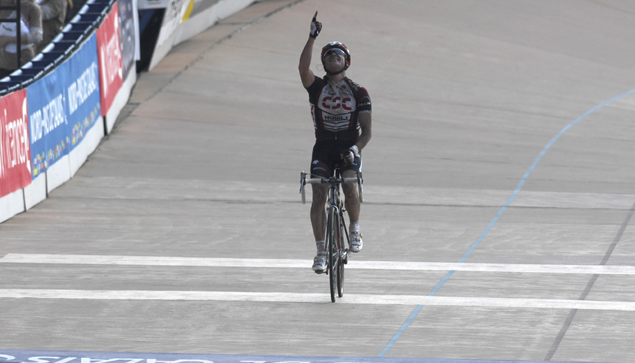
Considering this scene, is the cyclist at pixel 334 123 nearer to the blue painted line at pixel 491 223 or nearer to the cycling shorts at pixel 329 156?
the cycling shorts at pixel 329 156

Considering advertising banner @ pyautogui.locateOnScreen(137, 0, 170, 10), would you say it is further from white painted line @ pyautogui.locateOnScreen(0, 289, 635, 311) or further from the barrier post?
white painted line @ pyautogui.locateOnScreen(0, 289, 635, 311)

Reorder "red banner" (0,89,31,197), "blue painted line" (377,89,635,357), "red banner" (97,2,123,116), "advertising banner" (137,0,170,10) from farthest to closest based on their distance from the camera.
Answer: "advertising banner" (137,0,170,10), "red banner" (97,2,123,116), "red banner" (0,89,31,197), "blue painted line" (377,89,635,357)

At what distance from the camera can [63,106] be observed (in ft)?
44.7

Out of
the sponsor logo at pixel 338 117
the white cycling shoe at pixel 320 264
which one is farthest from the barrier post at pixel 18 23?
the white cycling shoe at pixel 320 264

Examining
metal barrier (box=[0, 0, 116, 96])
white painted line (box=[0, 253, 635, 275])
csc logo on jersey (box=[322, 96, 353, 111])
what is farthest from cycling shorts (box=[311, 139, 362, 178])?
metal barrier (box=[0, 0, 116, 96])

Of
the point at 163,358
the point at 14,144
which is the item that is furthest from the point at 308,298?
the point at 14,144

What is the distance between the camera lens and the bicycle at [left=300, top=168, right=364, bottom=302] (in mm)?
7844

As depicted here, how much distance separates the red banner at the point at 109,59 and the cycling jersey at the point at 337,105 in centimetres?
872

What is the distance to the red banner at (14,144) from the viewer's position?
1130 centimetres

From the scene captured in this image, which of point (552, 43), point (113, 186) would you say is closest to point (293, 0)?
point (552, 43)

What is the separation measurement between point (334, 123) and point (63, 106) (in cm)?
676

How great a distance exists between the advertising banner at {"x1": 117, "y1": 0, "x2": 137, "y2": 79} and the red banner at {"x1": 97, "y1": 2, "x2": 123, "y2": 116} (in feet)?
1.22

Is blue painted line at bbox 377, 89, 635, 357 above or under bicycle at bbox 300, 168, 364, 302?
under

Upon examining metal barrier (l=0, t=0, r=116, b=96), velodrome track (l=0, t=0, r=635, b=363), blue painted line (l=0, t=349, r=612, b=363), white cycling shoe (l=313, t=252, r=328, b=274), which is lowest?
velodrome track (l=0, t=0, r=635, b=363)
